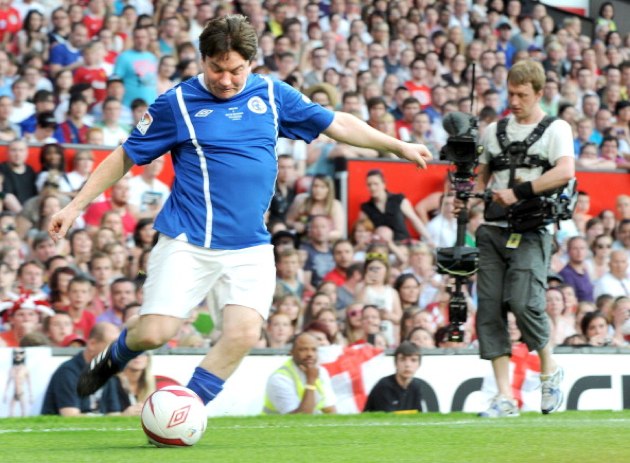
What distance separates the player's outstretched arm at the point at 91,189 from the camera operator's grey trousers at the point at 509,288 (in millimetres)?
2865

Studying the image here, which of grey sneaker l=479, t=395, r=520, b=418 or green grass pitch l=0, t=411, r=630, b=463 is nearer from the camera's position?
green grass pitch l=0, t=411, r=630, b=463

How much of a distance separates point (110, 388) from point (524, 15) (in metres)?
14.5

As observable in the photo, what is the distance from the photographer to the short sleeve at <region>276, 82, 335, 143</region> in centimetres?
765

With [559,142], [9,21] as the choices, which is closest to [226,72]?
[559,142]

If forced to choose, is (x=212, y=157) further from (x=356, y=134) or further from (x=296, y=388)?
(x=296, y=388)

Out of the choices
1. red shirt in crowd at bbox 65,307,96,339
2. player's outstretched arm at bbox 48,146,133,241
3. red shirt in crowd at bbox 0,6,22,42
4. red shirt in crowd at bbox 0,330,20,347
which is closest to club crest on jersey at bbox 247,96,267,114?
player's outstretched arm at bbox 48,146,133,241

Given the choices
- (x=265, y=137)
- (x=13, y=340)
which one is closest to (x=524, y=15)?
(x=13, y=340)

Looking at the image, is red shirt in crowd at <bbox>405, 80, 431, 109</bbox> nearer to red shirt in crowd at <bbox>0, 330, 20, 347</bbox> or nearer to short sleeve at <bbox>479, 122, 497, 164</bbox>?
red shirt in crowd at <bbox>0, 330, 20, 347</bbox>

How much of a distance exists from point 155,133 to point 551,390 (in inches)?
137

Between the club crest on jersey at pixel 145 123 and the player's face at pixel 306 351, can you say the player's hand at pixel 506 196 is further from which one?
the club crest on jersey at pixel 145 123

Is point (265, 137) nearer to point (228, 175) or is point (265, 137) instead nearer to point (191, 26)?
point (228, 175)

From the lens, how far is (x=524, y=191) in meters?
9.01

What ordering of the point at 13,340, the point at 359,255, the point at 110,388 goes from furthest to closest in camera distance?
the point at 359,255, the point at 13,340, the point at 110,388

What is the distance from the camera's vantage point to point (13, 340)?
1116 cm
